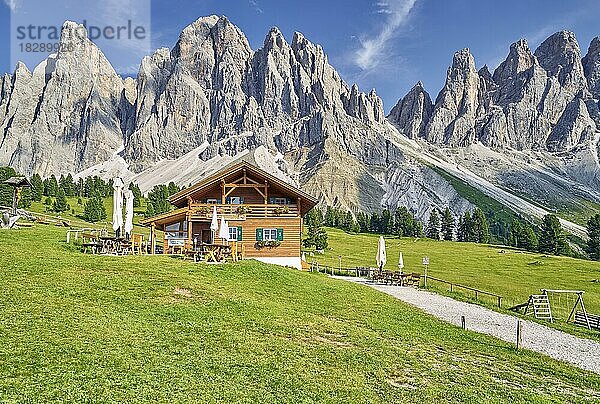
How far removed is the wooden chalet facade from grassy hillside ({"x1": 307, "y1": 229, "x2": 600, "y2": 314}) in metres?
16.8

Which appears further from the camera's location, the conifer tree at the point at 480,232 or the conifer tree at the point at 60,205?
the conifer tree at the point at 480,232

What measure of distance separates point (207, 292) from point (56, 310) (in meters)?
5.90

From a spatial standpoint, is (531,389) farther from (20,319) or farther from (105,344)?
(20,319)

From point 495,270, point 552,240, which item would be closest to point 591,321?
point 495,270

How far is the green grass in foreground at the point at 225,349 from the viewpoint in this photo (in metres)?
9.80

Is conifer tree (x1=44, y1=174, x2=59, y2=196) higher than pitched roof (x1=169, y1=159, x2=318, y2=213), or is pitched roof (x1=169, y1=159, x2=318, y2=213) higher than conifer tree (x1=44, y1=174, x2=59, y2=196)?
conifer tree (x1=44, y1=174, x2=59, y2=196)

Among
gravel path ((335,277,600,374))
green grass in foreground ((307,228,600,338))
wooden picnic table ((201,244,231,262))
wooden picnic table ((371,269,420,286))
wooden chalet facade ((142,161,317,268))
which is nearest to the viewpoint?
gravel path ((335,277,600,374))

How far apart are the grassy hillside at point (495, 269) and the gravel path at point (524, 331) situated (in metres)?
7.91

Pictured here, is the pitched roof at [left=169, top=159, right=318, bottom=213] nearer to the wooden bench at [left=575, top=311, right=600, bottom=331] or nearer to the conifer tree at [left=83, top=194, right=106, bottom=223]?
the wooden bench at [left=575, top=311, right=600, bottom=331]

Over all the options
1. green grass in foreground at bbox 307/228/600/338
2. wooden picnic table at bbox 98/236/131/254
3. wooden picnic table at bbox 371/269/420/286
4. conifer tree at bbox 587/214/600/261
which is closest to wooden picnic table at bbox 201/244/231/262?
wooden picnic table at bbox 98/236/131/254

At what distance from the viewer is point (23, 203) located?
302ft

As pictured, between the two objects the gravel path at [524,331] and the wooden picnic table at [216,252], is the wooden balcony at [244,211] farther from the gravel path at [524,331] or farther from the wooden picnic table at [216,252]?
the gravel path at [524,331]

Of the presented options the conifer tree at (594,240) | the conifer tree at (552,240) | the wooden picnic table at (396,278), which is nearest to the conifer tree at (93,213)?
the wooden picnic table at (396,278)

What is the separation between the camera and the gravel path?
54.3 ft
